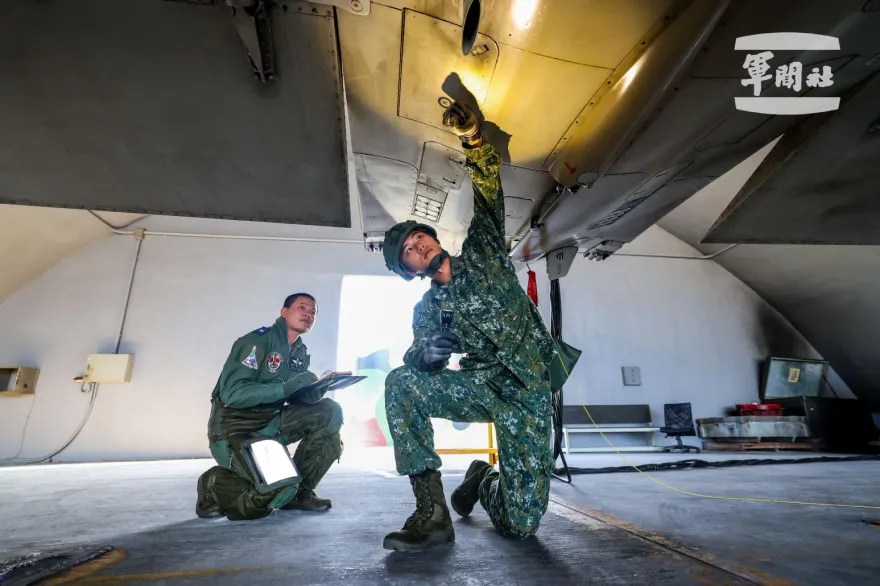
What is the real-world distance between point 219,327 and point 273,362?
4772 mm

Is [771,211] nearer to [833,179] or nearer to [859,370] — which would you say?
[833,179]

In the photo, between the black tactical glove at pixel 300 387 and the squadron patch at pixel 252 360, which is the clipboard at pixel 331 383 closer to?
the black tactical glove at pixel 300 387

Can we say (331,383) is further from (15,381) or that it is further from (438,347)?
(15,381)

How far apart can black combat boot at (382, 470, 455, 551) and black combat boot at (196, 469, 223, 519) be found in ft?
3.30

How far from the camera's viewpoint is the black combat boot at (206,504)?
171cm

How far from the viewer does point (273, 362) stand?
2.02 meters

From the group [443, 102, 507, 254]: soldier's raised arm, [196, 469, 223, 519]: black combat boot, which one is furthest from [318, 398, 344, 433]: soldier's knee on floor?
[443, 102, 507, 254]: soldier's raised arm

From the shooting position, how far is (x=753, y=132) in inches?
59.6

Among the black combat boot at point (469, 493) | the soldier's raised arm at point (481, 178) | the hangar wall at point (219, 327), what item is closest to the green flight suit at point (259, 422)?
the black combat boot at point (469, 493)

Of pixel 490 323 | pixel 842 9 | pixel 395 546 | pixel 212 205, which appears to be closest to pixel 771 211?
pixel 842 9

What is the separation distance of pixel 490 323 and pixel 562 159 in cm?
76

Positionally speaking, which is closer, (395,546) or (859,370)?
(395,546)

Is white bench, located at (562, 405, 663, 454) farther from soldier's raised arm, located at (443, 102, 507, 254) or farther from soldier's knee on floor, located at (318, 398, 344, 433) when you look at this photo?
soldier's raised arm, located at (443, 102, 507, 254)

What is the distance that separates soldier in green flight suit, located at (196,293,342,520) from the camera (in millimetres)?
1687
